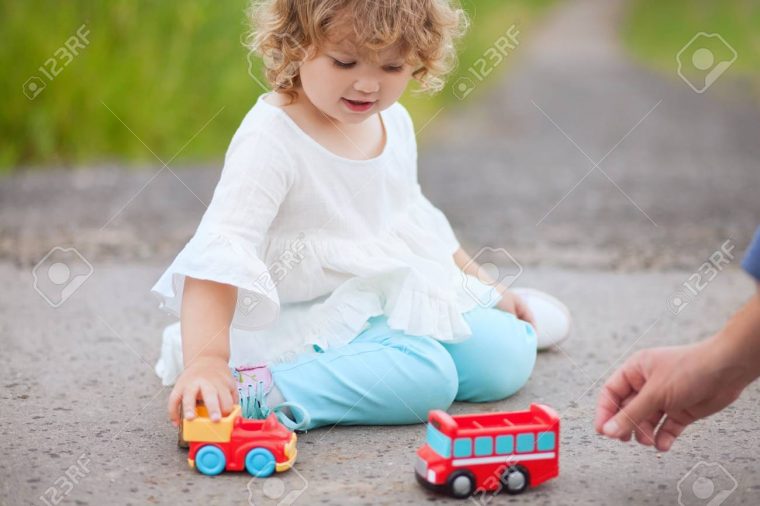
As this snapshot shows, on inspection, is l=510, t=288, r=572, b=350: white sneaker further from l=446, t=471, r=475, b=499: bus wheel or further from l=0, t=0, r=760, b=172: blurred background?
l=0, t=0, r=760, b=172: blurred background

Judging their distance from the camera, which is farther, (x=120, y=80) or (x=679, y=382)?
(x=120, y=80)

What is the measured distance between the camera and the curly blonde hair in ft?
7.02

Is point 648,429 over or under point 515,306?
over

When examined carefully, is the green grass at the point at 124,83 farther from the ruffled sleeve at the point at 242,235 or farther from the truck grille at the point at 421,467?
the truck grille at the point at 421,467

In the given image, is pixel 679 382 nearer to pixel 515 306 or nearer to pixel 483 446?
pixel 483 446

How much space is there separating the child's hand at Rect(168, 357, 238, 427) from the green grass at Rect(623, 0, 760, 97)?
8.24 metres

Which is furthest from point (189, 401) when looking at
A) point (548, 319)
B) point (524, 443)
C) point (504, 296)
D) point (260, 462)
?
point (548, 319)

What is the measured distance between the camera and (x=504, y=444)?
1.81m

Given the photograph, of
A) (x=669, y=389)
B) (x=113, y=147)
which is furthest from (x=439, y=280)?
(x=113, y=147)

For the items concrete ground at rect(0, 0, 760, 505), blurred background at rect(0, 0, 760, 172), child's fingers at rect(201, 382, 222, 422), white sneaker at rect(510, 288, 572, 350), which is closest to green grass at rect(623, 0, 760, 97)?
concrete ground at rect(0, 0, 760, 505)

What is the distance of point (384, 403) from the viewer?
2.21 metres

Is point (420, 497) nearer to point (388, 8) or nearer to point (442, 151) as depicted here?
point (388, 8)

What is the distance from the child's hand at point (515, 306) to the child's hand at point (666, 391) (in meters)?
0.82

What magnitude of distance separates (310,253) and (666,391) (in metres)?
0.90
